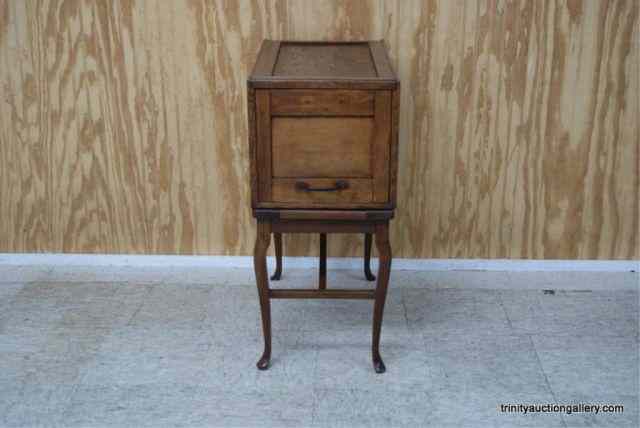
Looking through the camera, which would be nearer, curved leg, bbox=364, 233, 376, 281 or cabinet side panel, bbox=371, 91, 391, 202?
cabinet side panel, bbox=371, 91, 391, 202

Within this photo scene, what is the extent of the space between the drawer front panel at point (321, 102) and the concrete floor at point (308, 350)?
30.4 inches

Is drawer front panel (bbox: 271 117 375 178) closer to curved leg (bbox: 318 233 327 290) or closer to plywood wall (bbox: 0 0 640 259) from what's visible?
curved leg (bbox: 318 233 327 290)

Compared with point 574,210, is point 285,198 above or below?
above

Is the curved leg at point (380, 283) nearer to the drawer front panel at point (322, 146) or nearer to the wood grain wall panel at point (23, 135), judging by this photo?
the drawer front panel at point (322, 146)

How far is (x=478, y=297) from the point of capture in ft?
9.20

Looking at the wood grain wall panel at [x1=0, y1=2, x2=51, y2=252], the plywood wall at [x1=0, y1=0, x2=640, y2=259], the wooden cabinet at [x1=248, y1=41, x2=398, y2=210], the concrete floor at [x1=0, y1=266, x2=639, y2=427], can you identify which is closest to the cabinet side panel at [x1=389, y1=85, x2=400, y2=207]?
the wooden cabinet at [x1=248, y1=41, x2=398, y2=210]

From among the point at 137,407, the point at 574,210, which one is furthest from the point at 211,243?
the point at 574,210

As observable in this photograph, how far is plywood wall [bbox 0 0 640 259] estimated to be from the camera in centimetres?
273

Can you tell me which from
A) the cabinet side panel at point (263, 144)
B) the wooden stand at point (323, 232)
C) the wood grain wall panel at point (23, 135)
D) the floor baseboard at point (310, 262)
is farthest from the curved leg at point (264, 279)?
the wood grain wall panel at point (23, 135)

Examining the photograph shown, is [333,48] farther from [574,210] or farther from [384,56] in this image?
[574,210]

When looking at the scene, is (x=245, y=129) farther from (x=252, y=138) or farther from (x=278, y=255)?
(x=252, y=138)

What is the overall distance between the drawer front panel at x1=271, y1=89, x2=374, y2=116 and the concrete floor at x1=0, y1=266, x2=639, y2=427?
2.54 ft

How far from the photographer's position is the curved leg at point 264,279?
7.38ft

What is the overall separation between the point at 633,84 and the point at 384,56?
963 mm
